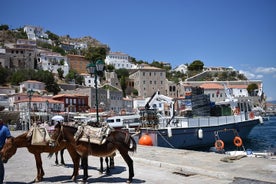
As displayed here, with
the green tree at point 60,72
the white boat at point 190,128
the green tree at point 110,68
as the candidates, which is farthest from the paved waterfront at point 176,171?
the green tree at point 110,68

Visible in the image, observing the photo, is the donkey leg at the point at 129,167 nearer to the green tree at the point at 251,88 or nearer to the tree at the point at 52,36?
the green tree at the point at 251,88

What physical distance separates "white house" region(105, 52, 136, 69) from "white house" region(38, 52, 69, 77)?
2317 cm

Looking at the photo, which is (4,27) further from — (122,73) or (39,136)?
(39,136)

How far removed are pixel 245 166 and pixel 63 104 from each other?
202 ft

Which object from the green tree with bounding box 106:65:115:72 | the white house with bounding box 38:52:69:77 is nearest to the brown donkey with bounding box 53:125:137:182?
the white house with bounding box 38:52:69:77

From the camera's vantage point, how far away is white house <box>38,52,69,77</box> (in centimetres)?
9706

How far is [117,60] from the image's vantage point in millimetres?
123188

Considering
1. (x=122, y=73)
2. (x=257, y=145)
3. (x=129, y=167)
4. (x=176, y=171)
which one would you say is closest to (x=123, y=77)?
(x=122, y=73)

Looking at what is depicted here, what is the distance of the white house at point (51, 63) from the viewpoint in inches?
3821

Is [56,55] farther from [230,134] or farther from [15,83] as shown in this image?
[230,134]

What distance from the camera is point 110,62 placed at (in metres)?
121

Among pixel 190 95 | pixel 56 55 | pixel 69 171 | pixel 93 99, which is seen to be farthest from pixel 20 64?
pixel 69 171

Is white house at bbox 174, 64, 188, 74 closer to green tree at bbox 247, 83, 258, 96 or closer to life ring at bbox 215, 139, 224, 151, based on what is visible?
green tree at bbox 247, 83, 258, 96

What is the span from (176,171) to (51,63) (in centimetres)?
9718
